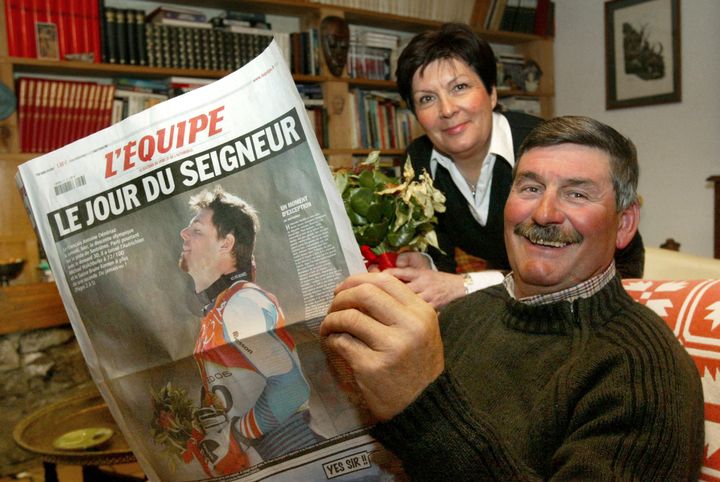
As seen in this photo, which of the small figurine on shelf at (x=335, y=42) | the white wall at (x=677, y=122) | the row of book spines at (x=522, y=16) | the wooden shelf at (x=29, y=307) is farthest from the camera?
the row of book spines at (x=522, y=16)

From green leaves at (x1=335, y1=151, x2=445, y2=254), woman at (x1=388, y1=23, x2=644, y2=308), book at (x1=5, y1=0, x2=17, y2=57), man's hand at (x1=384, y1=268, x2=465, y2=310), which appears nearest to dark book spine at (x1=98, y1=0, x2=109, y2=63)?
book at (x1=5, y1=0, x2=17, y2=57)

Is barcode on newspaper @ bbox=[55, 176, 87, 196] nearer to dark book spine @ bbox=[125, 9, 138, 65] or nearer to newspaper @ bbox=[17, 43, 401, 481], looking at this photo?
newspaper @ bbox=[17, 43, 401, 481]

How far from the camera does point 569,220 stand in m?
0.98

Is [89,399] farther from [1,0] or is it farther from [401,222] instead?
[1,0]

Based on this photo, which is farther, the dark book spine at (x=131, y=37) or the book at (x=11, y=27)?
the dark book spine at (x=131, y=37)

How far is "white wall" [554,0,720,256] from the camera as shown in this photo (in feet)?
11.7

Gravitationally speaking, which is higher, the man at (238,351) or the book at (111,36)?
the book at (111,36)

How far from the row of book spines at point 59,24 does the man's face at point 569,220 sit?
2495mm

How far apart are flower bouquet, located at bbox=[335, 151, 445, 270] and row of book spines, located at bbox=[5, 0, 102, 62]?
224cm

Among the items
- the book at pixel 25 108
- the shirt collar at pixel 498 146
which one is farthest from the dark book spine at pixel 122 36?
the shirt collar at pixel 498 146

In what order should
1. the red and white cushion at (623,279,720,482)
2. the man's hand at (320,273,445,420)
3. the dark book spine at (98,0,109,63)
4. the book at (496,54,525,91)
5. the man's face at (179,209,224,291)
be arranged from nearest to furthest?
the man's hand at (320,273,445,420) → the man's face at (179,209,224,291) → the red and white cushion at (623,279,720,482) → the dark book spine at (98,0,109,63) → the book at (496,54,525,91)

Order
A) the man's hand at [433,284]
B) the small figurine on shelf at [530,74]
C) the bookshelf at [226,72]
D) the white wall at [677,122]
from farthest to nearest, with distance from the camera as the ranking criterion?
1. the small figurine on shelf at [530,74]
2. the white wall at [677,122]
3. the bookshelf at [226,72]
4. the man's hand at [433,284]

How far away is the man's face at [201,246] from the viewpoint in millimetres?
683

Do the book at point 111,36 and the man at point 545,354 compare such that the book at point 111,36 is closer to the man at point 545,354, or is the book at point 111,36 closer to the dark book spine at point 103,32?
the dark book spine at point 103,32
